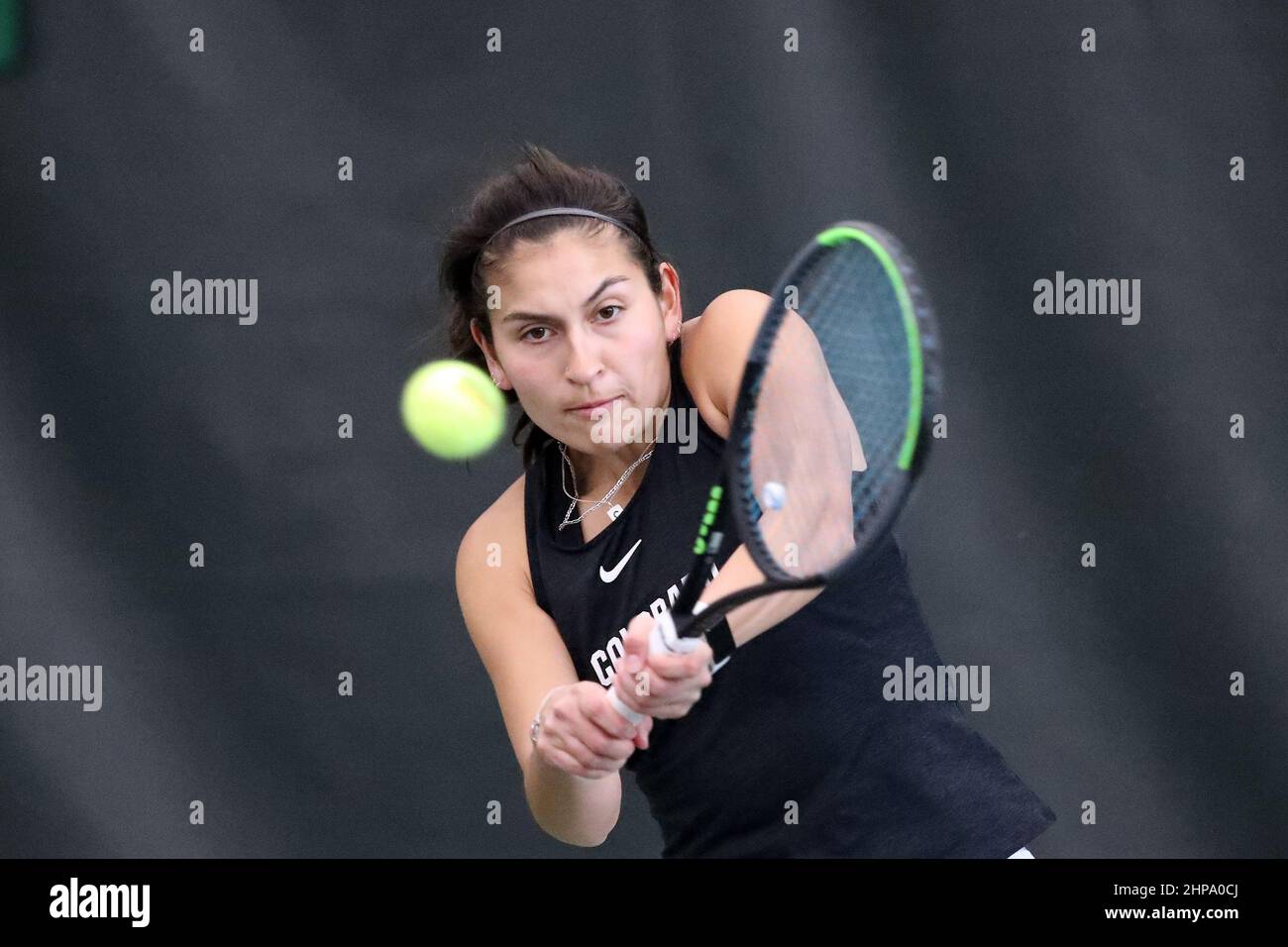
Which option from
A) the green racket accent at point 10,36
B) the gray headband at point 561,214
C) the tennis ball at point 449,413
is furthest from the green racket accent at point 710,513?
the green racket accent at point 10,36

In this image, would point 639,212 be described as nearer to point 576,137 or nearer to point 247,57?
point 576,137

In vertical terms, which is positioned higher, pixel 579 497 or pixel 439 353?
pixel 439 353

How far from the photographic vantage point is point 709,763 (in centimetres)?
167

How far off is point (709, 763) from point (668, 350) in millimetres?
457

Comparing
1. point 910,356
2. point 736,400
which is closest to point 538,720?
point 736,400

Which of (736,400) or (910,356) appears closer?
(910,356)

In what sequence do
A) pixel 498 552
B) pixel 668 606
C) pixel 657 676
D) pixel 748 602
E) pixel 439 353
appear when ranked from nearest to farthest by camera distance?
1. pixel 657 676
2. pixel 748 602
3. pixel 668 606
4. pixel 498 552
5. pixel 439 353

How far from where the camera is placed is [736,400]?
151cm

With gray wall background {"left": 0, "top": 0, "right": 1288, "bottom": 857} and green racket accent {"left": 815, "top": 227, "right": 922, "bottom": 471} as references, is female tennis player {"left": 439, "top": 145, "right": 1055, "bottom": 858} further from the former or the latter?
gray wall background {"left": 0, "top": 0, "right": 1288, "bottom": 857}

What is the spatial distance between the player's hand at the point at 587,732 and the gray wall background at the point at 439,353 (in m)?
1.10

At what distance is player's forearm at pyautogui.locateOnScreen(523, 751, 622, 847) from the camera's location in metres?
1.62

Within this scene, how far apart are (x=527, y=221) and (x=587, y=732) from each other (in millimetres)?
581

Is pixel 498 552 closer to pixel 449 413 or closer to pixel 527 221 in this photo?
pixel 527 221

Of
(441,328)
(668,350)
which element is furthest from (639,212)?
(441,328)
